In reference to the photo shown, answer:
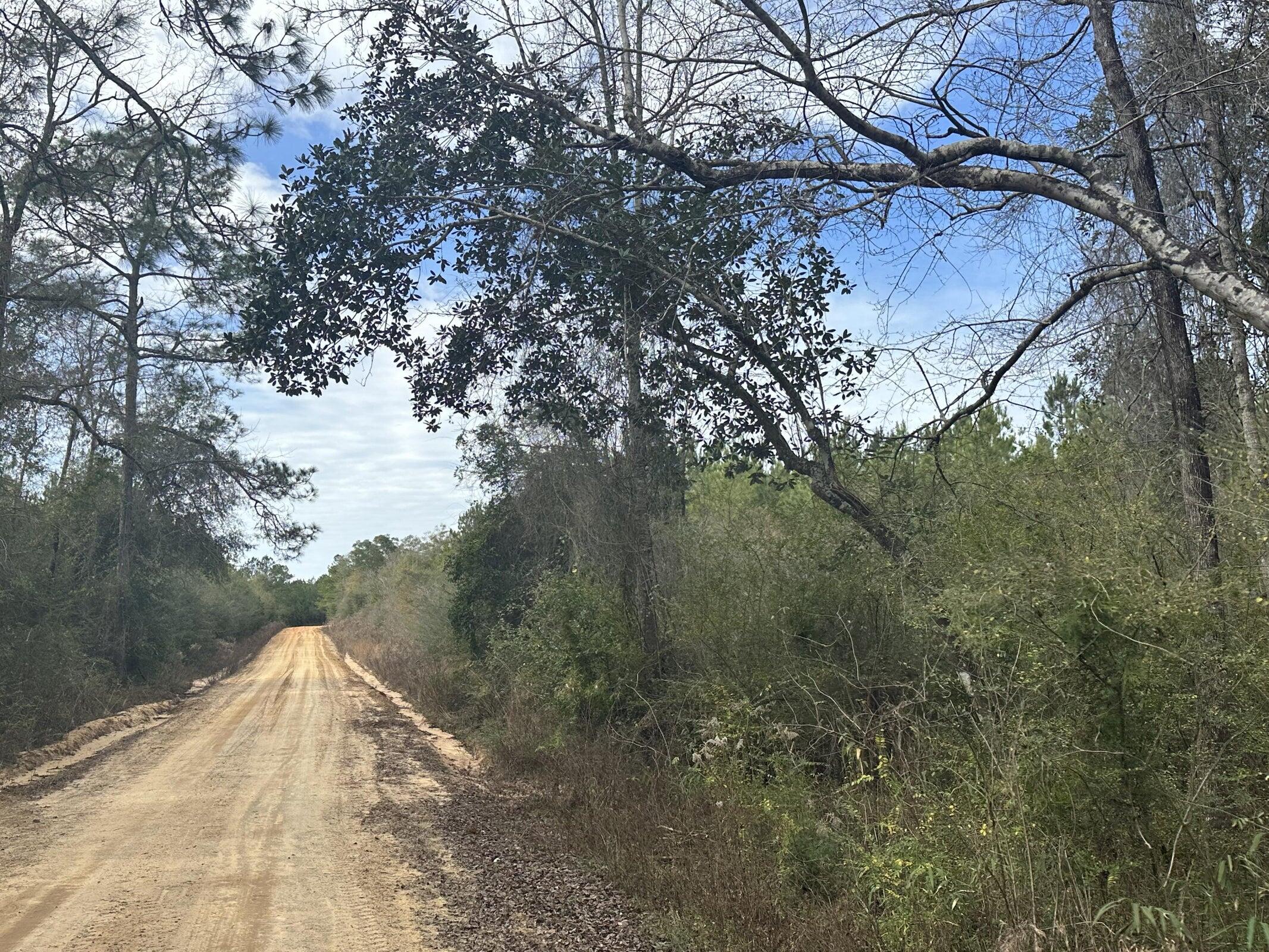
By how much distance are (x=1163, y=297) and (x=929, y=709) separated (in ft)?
11.8

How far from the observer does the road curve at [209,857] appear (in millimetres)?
5672

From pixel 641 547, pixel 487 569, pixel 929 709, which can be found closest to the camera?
pixel 929 709

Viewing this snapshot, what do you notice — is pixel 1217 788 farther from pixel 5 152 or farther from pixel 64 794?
pixel 5 152

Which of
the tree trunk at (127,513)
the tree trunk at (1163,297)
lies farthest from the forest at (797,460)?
the tree trunk at (127,513)

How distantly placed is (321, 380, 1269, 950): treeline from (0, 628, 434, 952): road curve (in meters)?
1.90

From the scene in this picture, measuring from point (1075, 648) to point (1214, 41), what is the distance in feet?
18.9

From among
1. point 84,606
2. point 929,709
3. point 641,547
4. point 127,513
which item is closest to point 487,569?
point 641,547

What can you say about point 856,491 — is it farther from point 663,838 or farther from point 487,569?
point 487,569

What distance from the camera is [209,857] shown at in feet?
24.3

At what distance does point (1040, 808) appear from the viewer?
464cm

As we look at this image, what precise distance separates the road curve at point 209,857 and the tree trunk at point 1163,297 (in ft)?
20.2

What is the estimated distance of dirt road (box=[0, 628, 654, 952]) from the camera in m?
5.69

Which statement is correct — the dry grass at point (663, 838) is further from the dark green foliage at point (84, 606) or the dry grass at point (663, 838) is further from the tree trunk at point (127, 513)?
the tree trunk at point (127, 513)

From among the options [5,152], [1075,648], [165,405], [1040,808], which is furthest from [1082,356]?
[165,405]
